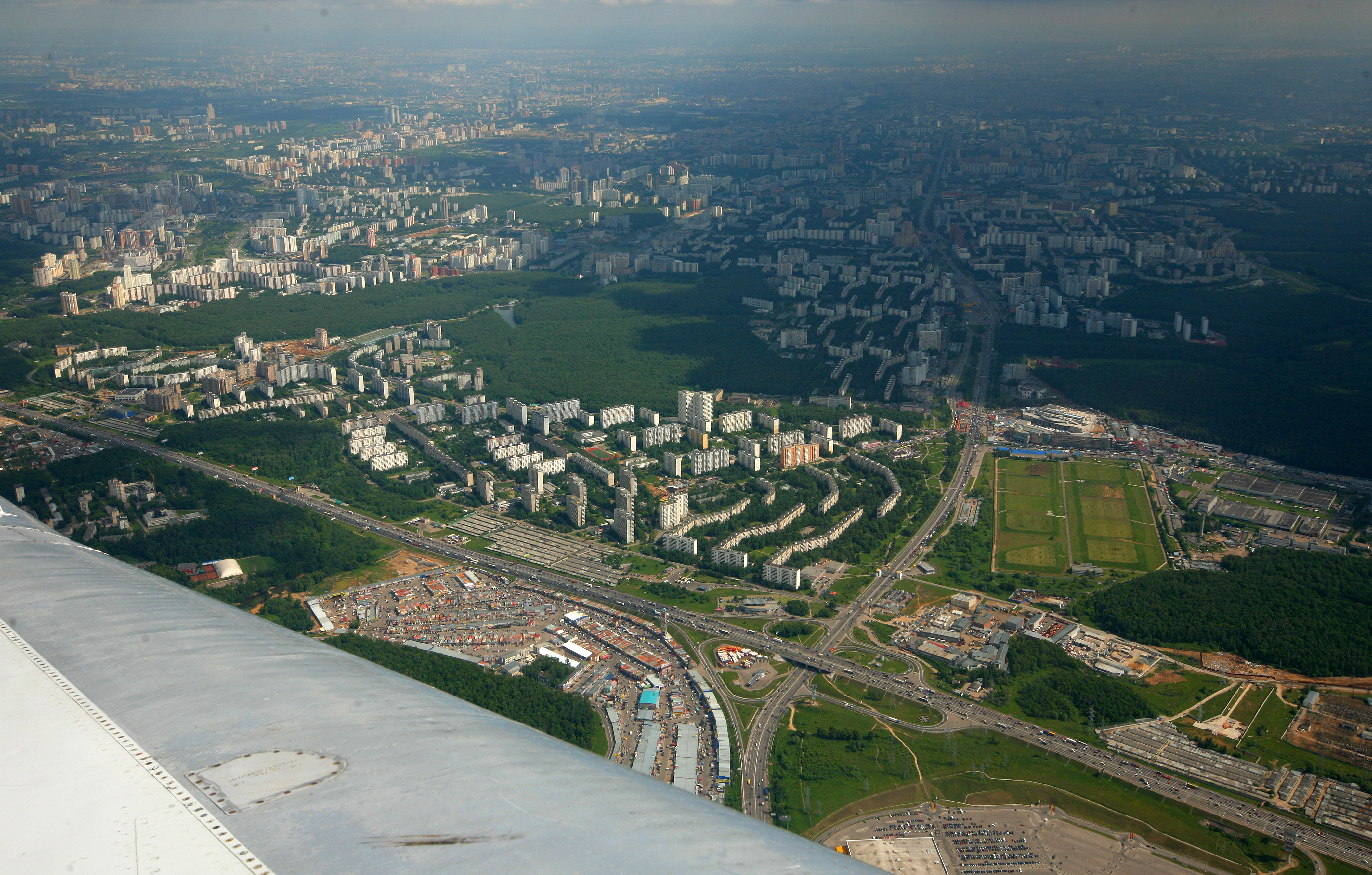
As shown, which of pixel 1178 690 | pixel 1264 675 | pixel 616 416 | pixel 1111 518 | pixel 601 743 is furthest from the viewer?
pixel 616 416

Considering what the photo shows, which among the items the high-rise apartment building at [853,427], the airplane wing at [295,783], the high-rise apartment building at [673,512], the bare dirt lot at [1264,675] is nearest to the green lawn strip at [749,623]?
the high-rise apartment building at [673,512]

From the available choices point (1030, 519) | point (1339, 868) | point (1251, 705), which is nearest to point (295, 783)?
point (1339, 868)

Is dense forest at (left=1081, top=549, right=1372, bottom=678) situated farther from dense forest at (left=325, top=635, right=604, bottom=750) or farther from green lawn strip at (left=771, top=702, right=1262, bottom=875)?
dense forest at (left=325, top=635, right=604, bottom=750)

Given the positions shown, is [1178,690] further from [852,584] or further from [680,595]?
[680,595]

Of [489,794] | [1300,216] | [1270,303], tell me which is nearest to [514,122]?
[1300,216]

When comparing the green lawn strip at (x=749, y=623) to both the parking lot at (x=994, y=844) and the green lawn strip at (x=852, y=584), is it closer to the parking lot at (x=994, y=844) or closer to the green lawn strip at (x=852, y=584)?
the green lawn strip at (x=852, y=584)

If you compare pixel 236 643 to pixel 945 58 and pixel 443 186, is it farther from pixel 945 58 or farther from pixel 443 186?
pixel 945 58

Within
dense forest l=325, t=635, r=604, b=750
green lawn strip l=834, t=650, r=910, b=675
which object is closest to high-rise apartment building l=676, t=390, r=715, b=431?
green lawn strip l=834, t=650, r=910, b=675
